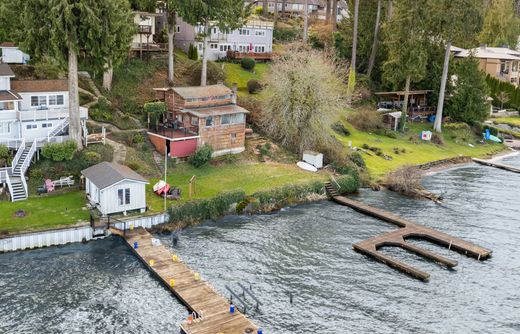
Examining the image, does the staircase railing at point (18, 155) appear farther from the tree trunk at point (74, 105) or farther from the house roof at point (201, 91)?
the house roof at point (201, 91)

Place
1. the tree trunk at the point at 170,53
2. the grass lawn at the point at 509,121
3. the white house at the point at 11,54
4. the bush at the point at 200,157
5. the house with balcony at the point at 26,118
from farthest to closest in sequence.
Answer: the grass lawn at the point at 509,121
the tree trunk at the point at 170,53
the white house at the point at 11,54
the bush at the point at 200,157
the house with balcony at the point at 26,118

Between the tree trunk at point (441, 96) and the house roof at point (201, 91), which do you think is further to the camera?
the tree trunk at point (441, 96)

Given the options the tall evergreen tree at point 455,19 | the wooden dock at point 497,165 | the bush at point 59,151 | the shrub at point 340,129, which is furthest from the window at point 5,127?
the tall evergreen tree at point 455,19

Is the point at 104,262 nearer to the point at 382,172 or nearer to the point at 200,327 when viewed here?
the point at 200,327

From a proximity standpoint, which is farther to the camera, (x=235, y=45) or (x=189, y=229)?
(x=235, y=45)

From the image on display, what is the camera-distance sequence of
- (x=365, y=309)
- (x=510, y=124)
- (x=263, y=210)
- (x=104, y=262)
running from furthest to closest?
(x=510, y=124)
(x=263, y=210)
(x=104, y=262)
(x=365, y=309)

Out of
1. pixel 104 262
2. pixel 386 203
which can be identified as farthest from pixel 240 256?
pixel 386 203

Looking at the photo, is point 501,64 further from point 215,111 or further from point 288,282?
point 288,282
